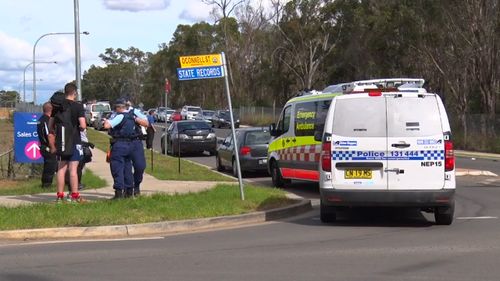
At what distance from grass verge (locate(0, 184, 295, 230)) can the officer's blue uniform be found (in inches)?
18.6

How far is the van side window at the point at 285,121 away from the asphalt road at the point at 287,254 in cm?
467

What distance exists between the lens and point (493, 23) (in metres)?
33.2

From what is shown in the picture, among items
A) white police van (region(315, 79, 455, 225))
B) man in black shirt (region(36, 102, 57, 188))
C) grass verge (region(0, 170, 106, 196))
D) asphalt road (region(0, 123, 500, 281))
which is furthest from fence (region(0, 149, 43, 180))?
white police van (region(315, 79, 455, 225))

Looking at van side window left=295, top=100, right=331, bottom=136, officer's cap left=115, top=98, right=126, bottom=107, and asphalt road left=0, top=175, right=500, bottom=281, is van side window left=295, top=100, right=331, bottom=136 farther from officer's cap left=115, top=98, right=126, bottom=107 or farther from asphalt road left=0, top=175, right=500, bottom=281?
officer's cap left=115, top=98, right=126, bottom=107

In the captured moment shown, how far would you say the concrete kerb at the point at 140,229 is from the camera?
30.8 feet

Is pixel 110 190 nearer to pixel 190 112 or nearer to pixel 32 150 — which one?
pixel 32 150

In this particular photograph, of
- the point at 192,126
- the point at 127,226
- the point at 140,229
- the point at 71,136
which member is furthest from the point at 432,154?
the point at 192,126

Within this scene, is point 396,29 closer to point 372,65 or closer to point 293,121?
point 372,65

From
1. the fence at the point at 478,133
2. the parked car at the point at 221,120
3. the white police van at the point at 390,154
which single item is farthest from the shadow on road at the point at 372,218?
the parked car at the point at 221,120

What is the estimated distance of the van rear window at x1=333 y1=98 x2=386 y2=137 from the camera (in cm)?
980

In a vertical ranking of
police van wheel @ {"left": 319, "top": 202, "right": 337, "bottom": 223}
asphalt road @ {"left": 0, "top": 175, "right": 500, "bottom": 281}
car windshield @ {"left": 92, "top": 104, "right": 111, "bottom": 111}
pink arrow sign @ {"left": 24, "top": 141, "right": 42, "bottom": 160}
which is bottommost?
asphalt road @ {"left": 0, "top": 175, "right": 500, "bottom": 281}

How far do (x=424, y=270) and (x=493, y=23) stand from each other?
29182mm

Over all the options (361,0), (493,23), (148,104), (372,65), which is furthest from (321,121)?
(148,104)

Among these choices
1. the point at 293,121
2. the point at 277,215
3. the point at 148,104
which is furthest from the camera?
the point at 148,104
